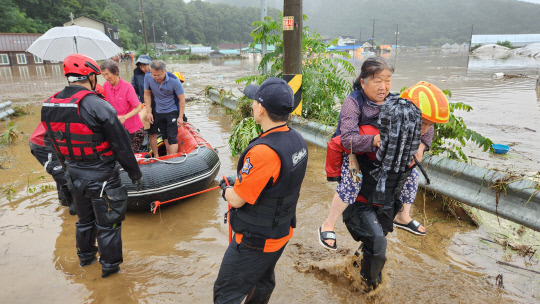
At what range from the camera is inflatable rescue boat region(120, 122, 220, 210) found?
414 centimetres

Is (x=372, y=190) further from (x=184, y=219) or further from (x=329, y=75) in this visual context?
(x=329, y=75)

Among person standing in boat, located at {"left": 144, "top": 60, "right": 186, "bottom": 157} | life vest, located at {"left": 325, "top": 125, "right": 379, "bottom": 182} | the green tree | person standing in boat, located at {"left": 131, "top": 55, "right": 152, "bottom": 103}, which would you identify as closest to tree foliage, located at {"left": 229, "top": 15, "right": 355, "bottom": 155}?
person standing in boat, located at {"left": 144, "top": 60, "right": 186, "bottom": 157}

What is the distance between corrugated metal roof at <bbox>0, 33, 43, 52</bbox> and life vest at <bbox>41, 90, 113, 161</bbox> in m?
48.0

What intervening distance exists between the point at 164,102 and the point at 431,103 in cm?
439

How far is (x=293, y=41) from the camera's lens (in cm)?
541

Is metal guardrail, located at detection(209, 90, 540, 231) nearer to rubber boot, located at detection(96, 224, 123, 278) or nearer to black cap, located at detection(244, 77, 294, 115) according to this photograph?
black cap, located at detection(244, 77, 294, 115)

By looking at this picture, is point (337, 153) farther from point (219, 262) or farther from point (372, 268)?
point (219, 262)

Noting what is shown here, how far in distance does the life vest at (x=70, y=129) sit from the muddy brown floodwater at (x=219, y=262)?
1.26m

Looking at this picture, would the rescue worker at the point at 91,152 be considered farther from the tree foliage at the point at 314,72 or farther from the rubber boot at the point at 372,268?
the tree foliage at the point at 314,72

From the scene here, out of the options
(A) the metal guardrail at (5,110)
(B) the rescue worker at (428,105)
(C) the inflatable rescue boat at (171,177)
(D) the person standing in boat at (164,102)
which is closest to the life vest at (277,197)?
(B) the rescue worker at (428,105)

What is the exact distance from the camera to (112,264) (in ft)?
10.2

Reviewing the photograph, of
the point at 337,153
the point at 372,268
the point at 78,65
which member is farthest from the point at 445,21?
the point at 78,65

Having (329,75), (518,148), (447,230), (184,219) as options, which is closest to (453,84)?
(518,148)

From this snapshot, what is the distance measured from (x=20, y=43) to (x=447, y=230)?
170ft
